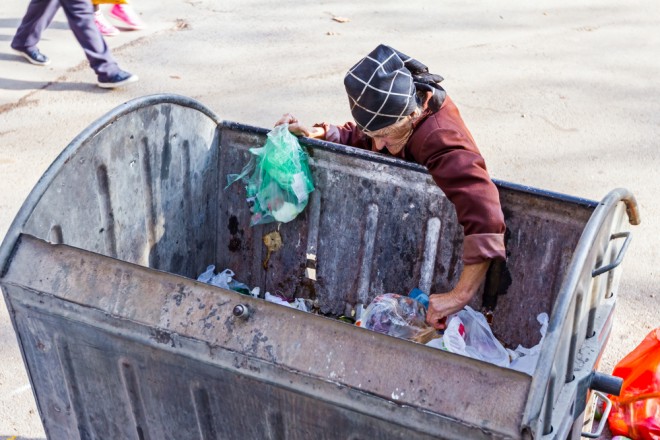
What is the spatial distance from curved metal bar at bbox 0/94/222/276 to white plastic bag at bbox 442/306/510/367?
3.78 ft

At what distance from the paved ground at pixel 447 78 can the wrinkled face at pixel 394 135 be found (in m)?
1.51

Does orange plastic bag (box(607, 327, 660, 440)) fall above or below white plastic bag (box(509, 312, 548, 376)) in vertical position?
below

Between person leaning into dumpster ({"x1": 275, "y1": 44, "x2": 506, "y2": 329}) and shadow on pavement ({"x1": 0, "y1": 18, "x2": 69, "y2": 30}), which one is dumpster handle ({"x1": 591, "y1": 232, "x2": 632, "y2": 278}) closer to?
person leaning into dumpster ({"x1": 275, "y1": 44, "x2": 506, "y2": 329})

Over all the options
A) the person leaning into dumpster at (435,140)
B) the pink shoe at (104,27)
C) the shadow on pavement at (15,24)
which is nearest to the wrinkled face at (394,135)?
the person leaning into dumpster at (435,140)

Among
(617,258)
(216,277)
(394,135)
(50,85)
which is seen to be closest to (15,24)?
(50,85)

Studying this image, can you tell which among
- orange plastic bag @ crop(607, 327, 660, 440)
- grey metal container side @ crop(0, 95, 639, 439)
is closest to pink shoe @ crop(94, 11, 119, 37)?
grey metal container side @ crop(0, 95, 639, 439)

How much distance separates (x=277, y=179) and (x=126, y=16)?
4436mm

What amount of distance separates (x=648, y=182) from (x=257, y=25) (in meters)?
3.60

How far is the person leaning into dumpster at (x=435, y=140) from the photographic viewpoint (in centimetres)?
244

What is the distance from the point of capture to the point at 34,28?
598cm

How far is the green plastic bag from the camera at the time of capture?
112 inches

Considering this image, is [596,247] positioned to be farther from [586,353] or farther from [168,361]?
[168,361]

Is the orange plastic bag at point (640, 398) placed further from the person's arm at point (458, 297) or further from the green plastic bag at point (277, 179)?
the green plastic bag at point (277, 179)

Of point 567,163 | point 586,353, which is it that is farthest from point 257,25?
point 586,353
